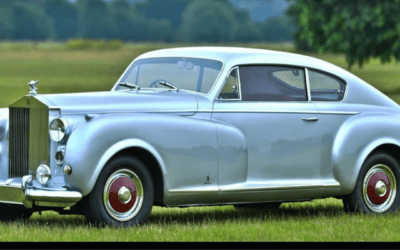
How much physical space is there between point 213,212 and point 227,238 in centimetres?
209

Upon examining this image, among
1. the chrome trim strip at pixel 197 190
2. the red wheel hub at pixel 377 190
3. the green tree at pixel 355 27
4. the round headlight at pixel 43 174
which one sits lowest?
the red wheel hub at pixel 377 190

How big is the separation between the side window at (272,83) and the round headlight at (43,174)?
80.0 inches

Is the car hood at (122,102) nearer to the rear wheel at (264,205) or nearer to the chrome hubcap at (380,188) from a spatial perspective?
the rear wheel at (264,205)

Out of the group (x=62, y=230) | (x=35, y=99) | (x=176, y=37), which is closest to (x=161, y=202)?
(x=62, y=230)

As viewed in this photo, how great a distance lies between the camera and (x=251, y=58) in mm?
8438

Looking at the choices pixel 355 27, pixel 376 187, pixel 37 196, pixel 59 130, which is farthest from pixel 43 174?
pixel 355 27

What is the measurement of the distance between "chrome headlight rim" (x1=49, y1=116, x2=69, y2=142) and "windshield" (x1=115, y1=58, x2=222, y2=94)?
4.83 feet

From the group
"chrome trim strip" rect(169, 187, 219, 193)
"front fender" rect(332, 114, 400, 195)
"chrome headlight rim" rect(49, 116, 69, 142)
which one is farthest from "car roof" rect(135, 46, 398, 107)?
"chrome headlight rim" rect(49, 116, 69, 142)

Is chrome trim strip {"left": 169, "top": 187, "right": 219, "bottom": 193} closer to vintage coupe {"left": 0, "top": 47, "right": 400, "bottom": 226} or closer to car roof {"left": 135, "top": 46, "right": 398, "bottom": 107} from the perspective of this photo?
vintage coupe {"left": 0, "top": 47, "right": 400, "bottom": 226}

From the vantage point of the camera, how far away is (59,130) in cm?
727

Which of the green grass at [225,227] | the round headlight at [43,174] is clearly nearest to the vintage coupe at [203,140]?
the round headlight at [43,174]

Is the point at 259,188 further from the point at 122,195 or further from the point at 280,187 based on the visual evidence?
the point at 122,195

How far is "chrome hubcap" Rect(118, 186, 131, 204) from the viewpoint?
7.42m

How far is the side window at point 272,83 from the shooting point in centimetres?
830
